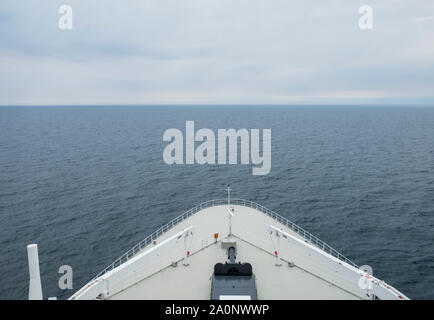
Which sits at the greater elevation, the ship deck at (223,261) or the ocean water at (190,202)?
the ocean water at (190,202)

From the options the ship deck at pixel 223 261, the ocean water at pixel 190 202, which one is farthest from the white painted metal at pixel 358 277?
the ocean water at pixel 190 202

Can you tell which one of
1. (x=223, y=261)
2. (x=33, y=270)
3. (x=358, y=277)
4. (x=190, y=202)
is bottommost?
(x=358, y=277)

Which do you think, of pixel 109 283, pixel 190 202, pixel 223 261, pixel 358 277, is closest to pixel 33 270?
pixel 109 283

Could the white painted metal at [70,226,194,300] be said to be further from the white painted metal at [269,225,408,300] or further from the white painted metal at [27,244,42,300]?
the white painted metal at [269,225,408,300]

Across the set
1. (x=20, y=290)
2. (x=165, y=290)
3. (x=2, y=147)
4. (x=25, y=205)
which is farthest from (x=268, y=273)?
(x=2, y=147)

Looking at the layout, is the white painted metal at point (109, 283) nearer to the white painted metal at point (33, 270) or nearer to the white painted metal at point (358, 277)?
the white painted metal at point (33, 270)

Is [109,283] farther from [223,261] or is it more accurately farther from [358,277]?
[358,277]

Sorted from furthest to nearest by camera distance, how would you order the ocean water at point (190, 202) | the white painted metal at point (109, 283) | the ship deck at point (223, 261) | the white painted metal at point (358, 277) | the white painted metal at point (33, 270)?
1. the ocean water at point (190, 202)
2. the ship deck at point (223, 261)
3. the white painted metal at point (109, 283)
4. the white painted metal at point (358, 277)
5. the white painted metal at point (33, 270)

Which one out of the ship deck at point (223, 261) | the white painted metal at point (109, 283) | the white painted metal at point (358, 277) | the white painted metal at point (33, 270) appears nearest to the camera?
the white painted metal at point (33, 270)

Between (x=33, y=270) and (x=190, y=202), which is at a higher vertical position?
(x=190, y=202)

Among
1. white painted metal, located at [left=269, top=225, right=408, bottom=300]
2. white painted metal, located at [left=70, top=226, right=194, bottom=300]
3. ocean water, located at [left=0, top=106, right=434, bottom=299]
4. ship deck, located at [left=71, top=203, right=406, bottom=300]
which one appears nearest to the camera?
white painted metal, located at [left=269, top=225, right=408, bottom=300]

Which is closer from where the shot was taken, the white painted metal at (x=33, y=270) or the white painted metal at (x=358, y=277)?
the white painted metal at (x=33, y=270)

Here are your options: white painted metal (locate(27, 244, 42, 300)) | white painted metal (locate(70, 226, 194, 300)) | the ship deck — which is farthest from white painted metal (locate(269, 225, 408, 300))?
white painted metal (locate(27, 244, 42, 300))

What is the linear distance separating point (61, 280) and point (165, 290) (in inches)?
718
